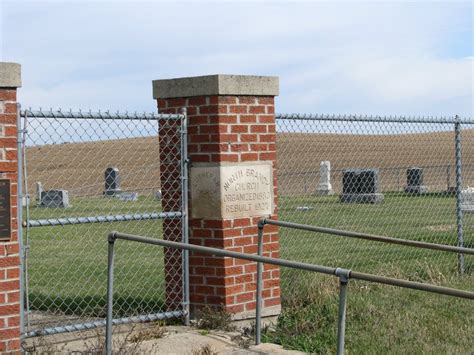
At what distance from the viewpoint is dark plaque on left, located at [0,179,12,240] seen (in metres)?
6.68

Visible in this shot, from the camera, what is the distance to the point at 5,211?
22.0ft

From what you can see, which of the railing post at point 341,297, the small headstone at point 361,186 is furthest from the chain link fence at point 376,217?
the railing post at point 341,297

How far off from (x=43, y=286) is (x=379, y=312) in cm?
458

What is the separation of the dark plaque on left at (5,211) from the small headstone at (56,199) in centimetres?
1912

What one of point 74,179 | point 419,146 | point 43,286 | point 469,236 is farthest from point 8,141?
point 419,146

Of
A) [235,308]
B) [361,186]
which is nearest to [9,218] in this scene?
[235,308]

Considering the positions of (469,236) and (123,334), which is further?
(469,236)

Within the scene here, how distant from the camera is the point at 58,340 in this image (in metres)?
7.50

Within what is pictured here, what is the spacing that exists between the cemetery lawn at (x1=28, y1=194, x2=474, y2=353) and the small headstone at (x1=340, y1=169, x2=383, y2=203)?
3836 millimetres

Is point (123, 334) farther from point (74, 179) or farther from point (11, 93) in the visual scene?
point (74, 179)

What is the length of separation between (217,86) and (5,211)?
236 cm

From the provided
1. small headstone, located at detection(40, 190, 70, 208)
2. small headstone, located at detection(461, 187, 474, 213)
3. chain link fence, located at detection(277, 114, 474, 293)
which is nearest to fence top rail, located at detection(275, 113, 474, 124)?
chain link fence, located at detection(277, 114, 474, 293)

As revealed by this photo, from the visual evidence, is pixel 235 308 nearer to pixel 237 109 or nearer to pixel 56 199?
pixel 237 109

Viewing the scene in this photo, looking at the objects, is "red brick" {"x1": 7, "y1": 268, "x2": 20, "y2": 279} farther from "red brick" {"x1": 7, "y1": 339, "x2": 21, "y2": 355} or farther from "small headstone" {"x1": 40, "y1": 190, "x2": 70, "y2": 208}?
"small headstone" {"x1": 40, "y1": 190, "x2": 70, "y2": 208}
